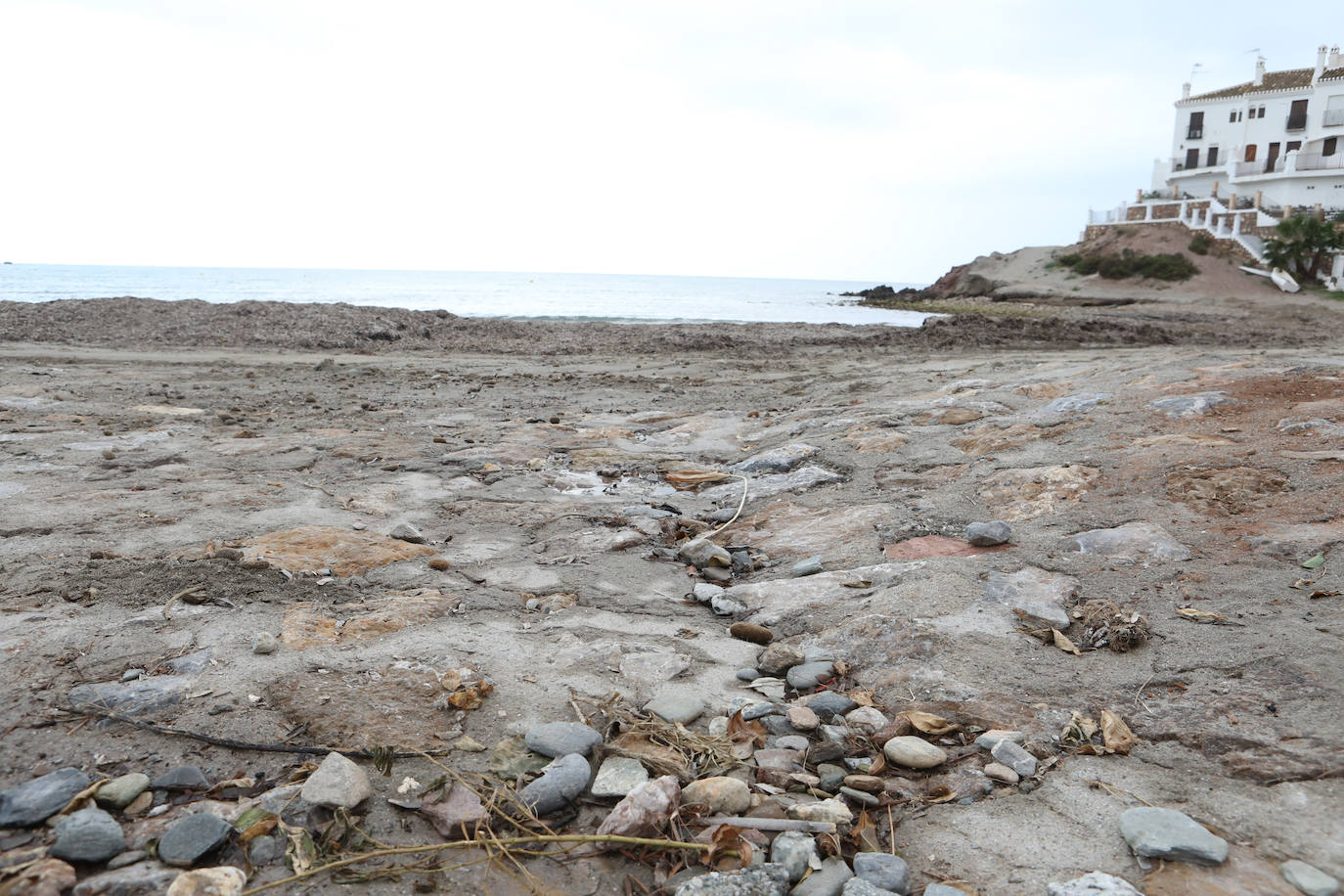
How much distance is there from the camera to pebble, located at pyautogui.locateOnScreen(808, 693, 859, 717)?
90.3 inches

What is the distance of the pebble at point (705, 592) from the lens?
10.3ft

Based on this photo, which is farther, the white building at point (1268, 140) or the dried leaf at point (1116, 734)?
the white building at point (1268, 140)

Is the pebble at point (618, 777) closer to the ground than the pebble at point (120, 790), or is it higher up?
closer to the ground

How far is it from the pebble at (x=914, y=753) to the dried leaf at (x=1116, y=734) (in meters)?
0.40

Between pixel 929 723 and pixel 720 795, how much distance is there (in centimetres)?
65

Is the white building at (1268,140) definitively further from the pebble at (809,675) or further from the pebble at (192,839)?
the pebble at (192,839)

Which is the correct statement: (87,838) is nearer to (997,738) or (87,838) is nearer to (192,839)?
(192,839)

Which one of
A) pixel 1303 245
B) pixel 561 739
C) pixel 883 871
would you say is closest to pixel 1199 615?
pixel 883 871

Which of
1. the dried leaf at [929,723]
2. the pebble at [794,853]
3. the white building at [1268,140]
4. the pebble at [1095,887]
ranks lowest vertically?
the pebble at [794,853]

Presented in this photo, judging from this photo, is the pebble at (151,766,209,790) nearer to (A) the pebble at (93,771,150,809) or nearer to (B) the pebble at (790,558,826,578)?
(A) the pebble at (93,771,150,809)

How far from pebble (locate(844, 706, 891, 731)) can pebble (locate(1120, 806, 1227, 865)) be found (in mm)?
613

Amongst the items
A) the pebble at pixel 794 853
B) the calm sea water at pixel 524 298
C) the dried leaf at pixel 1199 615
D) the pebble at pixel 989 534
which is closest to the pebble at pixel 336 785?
the pebble at pixel 794 853

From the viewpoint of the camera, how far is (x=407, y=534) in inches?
144

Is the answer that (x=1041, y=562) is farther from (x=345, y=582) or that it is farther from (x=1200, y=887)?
(x=345, y=582)
